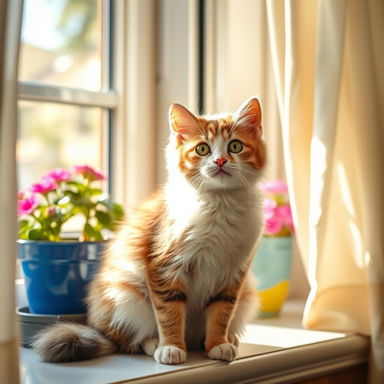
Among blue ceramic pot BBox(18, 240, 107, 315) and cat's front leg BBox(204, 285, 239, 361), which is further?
blue ceramic pot BBox(18, 240, 107, 315)

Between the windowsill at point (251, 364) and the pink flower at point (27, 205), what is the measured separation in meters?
0.30

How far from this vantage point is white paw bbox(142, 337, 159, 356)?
1.21 meters

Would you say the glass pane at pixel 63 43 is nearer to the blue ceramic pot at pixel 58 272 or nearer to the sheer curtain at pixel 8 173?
the blue ceramic pot at pixel 58 272

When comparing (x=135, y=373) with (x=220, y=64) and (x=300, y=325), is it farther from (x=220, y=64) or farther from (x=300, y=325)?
(x=220, y=64)

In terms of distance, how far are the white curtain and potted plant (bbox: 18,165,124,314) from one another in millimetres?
444

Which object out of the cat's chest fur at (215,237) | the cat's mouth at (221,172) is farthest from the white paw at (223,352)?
the cat's mouth at (221,172)

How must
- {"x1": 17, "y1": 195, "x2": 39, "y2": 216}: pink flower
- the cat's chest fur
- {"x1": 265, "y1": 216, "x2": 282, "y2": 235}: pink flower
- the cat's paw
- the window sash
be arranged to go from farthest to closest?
{"x1": 265, "y1": 216, "x2": 282, "y2": 235}: pink flower
the window sash
{"x1": 17, "y1": 195, "x2": 39, "y2": 216}: pink flower
the cat's paw
the cat's chest fur

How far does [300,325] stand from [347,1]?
77cm

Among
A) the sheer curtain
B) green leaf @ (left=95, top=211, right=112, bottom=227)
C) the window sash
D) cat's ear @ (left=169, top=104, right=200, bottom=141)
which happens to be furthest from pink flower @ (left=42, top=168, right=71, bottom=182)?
the sheer curtain

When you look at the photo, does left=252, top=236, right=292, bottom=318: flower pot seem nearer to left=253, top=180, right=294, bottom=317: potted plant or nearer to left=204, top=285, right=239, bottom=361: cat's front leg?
left=253, top=180, right=294, bottom=317: potted plant

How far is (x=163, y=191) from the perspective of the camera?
4.31 feet

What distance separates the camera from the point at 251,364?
3.91 ft

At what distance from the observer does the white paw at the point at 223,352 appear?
1159 millimetres

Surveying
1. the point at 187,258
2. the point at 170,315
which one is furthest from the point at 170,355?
the point at 187,258
